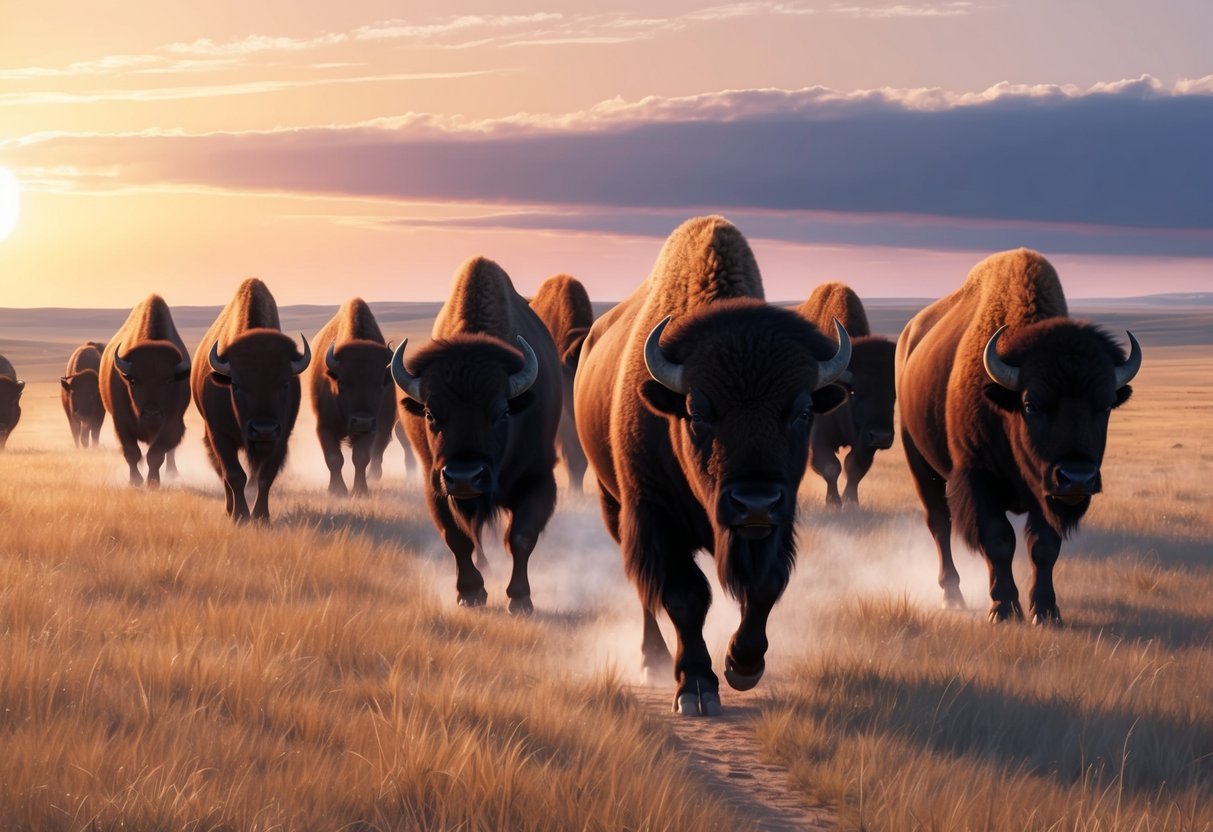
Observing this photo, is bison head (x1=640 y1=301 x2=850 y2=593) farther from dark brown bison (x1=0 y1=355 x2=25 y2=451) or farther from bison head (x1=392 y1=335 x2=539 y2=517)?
dark brown bison (x1=0 y1=355 x2=25 y2=451)

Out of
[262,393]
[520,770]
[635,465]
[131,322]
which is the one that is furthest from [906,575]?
[131,322]

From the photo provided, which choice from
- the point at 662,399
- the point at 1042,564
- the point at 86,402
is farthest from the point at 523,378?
the point at 86,402

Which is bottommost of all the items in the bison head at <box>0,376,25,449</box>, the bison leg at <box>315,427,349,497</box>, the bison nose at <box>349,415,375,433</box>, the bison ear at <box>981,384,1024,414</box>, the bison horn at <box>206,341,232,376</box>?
the bison head at <box>0,376,25,449</box>

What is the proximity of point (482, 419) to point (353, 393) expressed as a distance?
7.27m

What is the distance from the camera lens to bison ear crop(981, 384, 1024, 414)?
815 cm

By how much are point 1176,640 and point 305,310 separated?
18596cm

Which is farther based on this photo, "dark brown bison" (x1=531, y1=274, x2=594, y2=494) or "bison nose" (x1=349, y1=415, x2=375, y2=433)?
"dark brown bison" (x1=531, y1=274, x2=594, y2=494)

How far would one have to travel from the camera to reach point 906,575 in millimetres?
11117

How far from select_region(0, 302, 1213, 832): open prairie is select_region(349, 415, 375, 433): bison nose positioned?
260 cm

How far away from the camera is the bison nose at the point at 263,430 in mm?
11703

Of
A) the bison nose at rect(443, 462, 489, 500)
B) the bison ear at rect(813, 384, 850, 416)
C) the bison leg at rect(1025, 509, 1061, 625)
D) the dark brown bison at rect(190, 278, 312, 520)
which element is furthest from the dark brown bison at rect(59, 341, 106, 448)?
the bison ear at rect(813, 384, 850, 416)

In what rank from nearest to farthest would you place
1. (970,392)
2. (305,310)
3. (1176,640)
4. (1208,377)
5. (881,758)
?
(881,758), (1176,640), (970,392), (1208,377), (305,310)

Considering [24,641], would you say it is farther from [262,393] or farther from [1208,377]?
[1208,377]

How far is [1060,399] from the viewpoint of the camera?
25.6 ft
